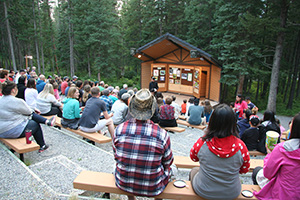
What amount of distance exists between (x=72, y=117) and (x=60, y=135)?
2.54ft

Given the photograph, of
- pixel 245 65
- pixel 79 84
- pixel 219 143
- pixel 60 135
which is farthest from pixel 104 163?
pixel 245 65

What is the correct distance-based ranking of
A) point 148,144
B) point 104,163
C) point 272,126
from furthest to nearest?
point 272,126
point 104,163
point 148,144

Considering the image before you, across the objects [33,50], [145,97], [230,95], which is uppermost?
[33,50]

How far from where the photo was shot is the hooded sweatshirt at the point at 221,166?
2.20 m

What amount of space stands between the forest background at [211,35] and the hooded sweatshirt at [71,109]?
36.8 ft

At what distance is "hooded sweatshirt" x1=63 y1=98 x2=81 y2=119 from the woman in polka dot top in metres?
3.67

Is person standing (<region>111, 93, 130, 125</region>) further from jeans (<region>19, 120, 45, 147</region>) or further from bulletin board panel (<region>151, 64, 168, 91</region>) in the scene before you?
bulletin board panel (<region>151, 64, 168, 91</region>)

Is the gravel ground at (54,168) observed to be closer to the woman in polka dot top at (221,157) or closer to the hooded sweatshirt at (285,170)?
the woman in polka dot top at (221,157)

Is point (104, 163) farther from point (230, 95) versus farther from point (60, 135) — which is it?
point (230, 95)

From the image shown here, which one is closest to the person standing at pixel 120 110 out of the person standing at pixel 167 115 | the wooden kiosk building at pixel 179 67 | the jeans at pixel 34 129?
the person standing at pixel 167 115

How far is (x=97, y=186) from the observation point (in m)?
2.55

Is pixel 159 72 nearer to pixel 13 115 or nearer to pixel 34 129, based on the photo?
pixel 34 129

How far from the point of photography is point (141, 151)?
2.18 meters

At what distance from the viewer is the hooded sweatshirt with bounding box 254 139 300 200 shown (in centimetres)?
208
